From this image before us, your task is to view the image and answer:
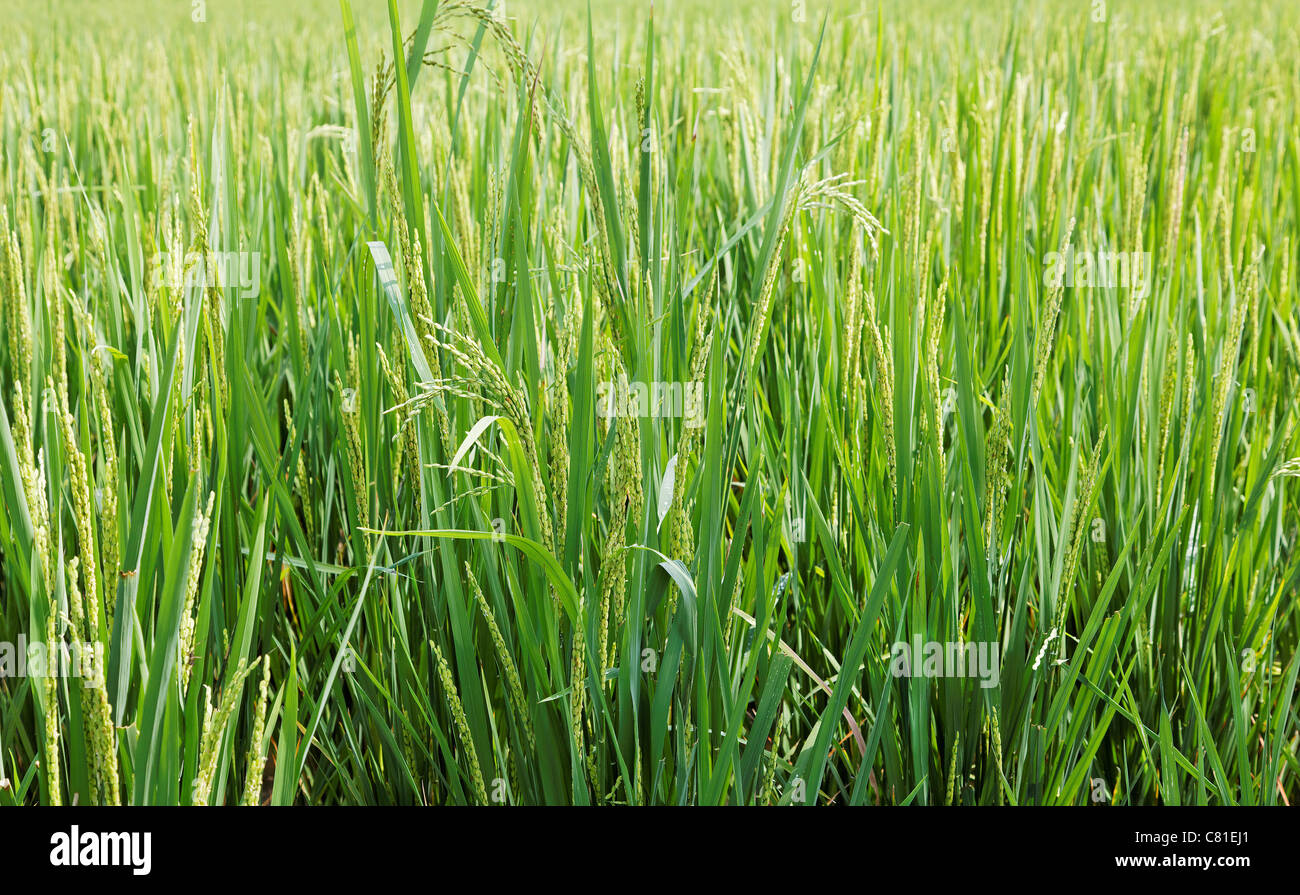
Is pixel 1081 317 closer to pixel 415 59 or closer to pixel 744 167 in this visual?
pixel 744 167

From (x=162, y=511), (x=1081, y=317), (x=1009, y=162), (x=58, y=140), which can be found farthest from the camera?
(x=58, y=140)

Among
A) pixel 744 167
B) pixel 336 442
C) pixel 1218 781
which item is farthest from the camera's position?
pixel 744 167

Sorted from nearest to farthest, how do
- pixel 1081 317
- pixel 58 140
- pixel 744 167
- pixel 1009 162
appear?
pixel 1081 317
pixel 1009 162
pixel 744 167
pixel 58 140

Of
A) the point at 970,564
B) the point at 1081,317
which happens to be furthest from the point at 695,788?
the point at 1081,317

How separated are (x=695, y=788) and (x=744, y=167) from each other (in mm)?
1190

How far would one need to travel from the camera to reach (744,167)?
1624 mm
